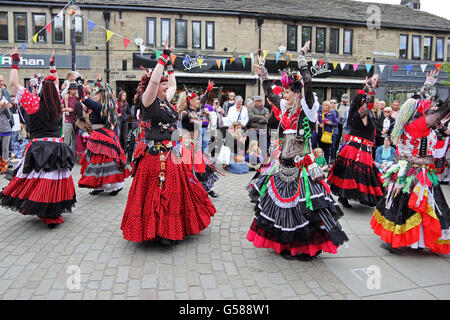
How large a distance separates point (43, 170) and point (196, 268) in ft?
8.66

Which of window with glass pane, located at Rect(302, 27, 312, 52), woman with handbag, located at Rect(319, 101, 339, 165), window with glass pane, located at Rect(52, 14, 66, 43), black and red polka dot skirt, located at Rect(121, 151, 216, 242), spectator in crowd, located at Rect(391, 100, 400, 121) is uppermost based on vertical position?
window with glass pane, located at Rect(302, 27, 312, 52)

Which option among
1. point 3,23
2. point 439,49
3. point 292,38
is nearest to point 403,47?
point 439,49

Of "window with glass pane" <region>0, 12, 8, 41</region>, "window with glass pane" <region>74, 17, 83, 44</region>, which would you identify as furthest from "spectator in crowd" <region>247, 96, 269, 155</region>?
"window with glass pane" <region>0, 12, 8, 41</region>

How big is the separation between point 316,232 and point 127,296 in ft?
6.63

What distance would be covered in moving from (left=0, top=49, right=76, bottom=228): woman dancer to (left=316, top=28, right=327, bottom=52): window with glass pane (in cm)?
1757

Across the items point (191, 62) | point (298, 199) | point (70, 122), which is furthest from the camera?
point (191, 62)

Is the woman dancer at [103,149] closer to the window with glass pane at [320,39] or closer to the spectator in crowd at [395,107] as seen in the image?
the spectator in crowd at [395,107]

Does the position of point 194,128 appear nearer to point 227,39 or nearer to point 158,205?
point 158,205

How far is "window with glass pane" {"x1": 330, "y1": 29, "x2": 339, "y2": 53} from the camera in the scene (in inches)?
794

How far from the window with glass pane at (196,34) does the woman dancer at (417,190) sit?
50.0ft

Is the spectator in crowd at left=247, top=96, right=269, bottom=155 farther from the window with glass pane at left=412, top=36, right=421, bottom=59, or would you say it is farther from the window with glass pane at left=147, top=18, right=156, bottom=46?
the window with glass pane at left=412, top=36, right=421, bottom=59

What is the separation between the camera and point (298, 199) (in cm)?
395
